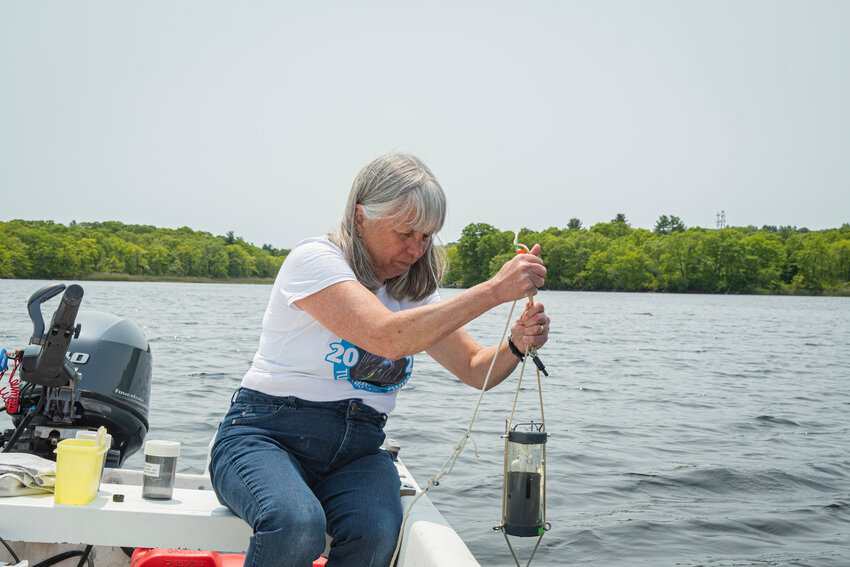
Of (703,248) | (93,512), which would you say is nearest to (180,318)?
(93,512)

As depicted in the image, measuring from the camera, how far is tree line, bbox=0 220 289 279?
65.6m

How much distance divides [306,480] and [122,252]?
79.9 meters

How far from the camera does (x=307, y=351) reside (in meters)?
2.50

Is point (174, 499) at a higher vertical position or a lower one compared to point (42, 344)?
lower

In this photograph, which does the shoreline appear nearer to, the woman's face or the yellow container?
the woman's face

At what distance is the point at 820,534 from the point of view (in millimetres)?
5742

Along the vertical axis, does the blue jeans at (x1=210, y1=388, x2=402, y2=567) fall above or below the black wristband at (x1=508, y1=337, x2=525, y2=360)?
below

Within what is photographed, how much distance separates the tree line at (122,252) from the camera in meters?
65.6

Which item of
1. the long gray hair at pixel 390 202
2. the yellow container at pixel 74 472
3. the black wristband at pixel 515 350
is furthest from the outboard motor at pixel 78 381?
the black wristband at pixel 515 350

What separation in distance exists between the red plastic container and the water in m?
2.67

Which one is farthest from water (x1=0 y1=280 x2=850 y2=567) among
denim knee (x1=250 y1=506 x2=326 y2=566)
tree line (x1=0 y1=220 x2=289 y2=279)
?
tree line (x1=0 y1=220 x2=289 y2=279)

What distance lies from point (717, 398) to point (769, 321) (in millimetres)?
25837

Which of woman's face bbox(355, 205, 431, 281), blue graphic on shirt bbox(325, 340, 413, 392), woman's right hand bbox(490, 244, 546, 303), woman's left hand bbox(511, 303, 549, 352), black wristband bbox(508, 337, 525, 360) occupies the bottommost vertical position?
blue graphic on shirt bbox(325, 340, 413, 392)

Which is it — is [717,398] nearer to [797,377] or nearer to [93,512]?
[797,377]
